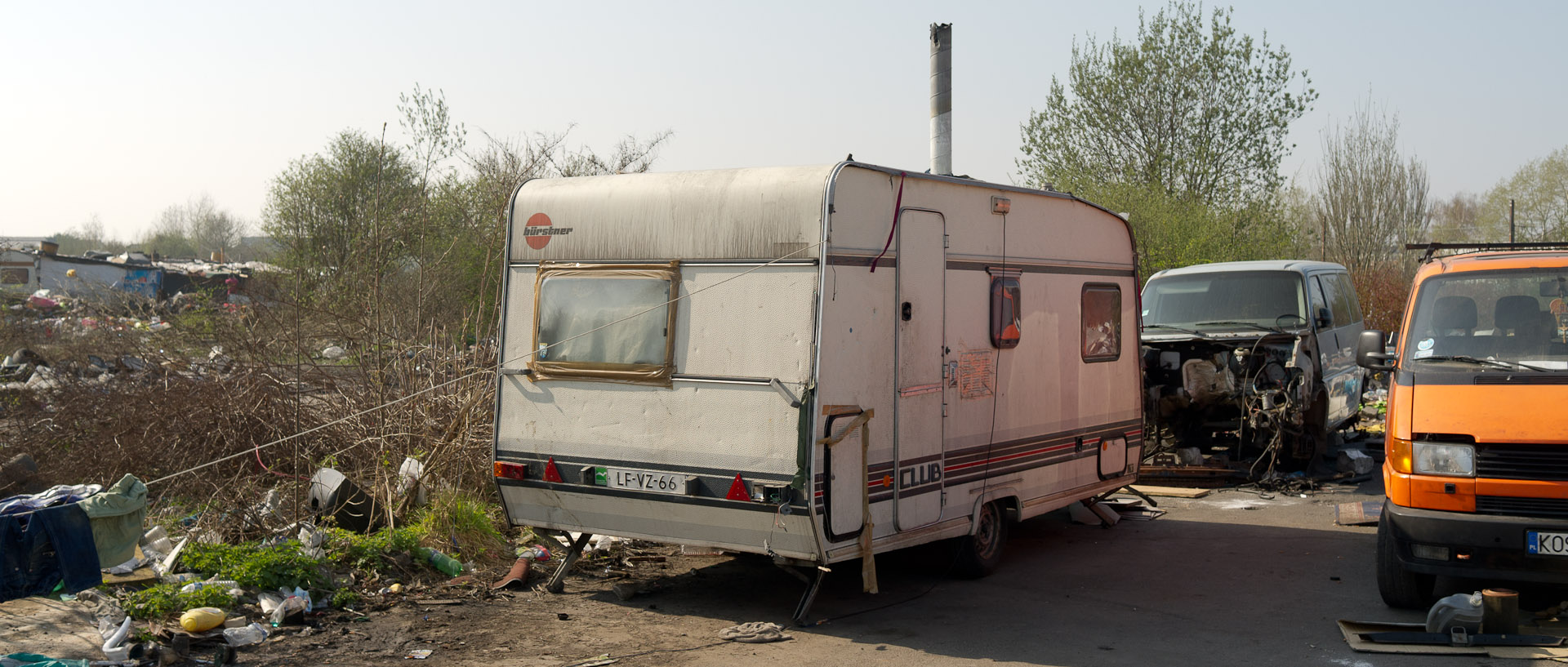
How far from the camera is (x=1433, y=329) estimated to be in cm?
672

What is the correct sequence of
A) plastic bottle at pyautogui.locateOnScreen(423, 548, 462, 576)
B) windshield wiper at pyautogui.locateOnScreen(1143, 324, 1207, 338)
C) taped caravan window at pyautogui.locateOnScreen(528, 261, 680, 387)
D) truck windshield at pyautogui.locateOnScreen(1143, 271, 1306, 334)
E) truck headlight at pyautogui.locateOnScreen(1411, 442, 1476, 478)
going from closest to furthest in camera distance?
truck headlight at pyautogui.locateOnScreen(1411, 442, 1476, 478), taped caravan window at pyautogui.locateOnScreen(528, 261, 680, 387), plastic bottle at pyautogui.locateOnScreen(423, 548, 462, 576), windshield wiper at pyautogui.locateOnScreen(1143, 324, 1207, 338), truck windshield at pyautogui.locateOnScreen(1143, 271, 1306, 334)

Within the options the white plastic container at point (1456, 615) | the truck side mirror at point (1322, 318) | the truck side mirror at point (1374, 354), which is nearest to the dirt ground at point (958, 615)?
the white plastic container at point (1456, 615)

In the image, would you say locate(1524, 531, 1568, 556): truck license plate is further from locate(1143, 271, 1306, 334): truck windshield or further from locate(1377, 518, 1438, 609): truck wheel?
locate(1143, 271, 1306, 334): truck windshield

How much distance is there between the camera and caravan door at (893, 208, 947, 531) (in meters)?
6.64

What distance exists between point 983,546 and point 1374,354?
8.83 feet

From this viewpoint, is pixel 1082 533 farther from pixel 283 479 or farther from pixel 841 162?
pixel 283 479

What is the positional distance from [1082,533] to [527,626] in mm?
4915

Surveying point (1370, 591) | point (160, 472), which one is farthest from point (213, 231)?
point (1370, 591)

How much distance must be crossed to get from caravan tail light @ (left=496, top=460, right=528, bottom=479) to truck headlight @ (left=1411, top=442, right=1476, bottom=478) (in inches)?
196

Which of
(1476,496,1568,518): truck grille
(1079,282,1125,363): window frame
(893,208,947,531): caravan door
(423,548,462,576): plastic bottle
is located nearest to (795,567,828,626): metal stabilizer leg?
(893,208,947,531): caravan door

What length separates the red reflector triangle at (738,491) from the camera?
6.20 metres

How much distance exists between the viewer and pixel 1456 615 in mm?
5734

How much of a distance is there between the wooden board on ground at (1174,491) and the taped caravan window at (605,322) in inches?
243

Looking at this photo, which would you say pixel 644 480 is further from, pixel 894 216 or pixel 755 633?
pixel 894 216
